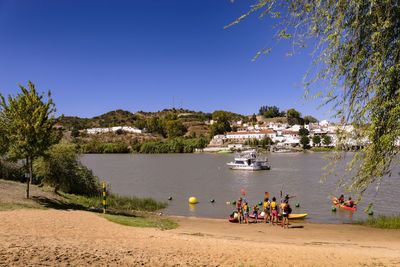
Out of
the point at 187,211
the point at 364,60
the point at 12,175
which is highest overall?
the point at 364,60

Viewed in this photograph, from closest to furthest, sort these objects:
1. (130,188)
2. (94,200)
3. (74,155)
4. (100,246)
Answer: (100,246) < (94,200) < (74,155) < (130,188)

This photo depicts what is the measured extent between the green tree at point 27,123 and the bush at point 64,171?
7.98 m

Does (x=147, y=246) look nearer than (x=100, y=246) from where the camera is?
No

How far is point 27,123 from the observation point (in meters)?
25.6

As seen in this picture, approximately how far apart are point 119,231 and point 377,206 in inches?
1170

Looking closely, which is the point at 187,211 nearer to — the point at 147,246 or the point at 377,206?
the point at 377,206

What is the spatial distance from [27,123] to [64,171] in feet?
35.9

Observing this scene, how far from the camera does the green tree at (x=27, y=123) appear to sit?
83.7 feet

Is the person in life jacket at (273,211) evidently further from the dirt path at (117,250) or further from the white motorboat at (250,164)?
the white motorboat at (250,164)

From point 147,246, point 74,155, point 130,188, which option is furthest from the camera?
point 130,188

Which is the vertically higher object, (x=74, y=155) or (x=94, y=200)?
(x=74, y=155)

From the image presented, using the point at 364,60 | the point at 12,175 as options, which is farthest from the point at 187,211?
the point at 364,60

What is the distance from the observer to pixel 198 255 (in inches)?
575

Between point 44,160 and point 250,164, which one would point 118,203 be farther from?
point 250,164
